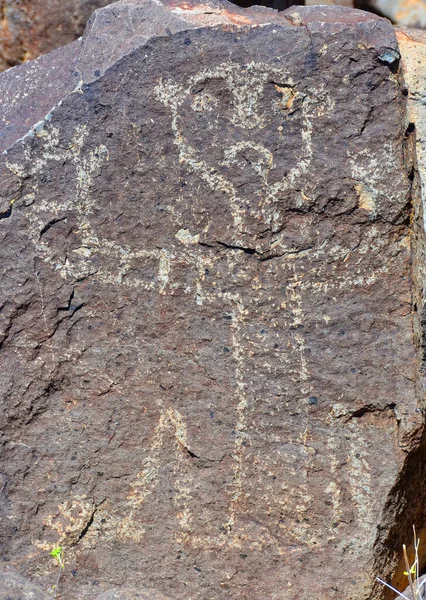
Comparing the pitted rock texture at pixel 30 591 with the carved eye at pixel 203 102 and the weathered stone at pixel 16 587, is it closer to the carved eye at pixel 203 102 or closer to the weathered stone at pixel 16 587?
the weathered stone at pixel 16 587

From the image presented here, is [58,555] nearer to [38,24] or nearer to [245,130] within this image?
[245,130]

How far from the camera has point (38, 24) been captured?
2.17 meters

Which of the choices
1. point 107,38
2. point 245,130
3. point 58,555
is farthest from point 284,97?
point 58,555

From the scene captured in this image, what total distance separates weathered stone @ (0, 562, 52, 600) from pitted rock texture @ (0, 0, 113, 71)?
1.30 m

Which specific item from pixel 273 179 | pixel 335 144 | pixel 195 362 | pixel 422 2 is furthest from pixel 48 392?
pixel 422 2

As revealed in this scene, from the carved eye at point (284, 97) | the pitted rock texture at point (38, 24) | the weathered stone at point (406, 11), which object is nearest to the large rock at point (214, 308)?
the carved eye at point (284, 97)

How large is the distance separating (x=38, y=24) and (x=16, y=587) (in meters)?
1.39

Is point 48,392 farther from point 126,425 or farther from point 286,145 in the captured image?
point 286,145

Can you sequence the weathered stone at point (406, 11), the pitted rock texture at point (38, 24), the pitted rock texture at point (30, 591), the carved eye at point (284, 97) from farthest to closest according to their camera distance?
the weathered stone at point (406, 11) < the pitted rock texture at point (38, 24) < the pitted rock texture at point (30, 591) < the carved eye at point (284, 97)

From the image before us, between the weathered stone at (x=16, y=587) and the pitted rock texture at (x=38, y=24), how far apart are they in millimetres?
1298

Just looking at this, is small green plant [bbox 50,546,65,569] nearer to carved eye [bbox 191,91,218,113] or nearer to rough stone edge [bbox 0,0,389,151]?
rough stone edge [bbox 0,0,389,151]

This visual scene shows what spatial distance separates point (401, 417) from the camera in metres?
1.54

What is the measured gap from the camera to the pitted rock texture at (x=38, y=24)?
2148 millimetres

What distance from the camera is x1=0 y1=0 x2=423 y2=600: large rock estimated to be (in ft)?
4.86
